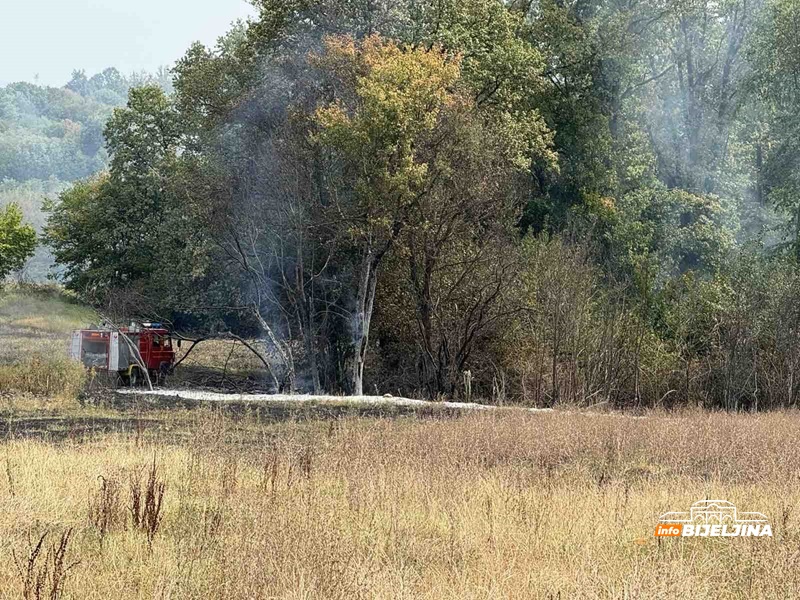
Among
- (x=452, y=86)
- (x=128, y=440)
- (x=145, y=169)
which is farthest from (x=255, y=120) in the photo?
→ (x=145, y=169)

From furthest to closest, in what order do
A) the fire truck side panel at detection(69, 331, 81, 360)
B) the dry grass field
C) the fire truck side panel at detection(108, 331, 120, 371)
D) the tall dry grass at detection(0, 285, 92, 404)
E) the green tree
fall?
the green tree < the fire truck side panel at detection(69, 331, 81, 360) < the fire truck side panel at detection(108, 331, 120, 371) < the tall dry grass at detection(0, 285, 92, 404) < the dry grass field

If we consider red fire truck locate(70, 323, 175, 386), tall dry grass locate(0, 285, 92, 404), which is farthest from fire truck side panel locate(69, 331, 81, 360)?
tall dry grass locate(0, 285, 92, 404)

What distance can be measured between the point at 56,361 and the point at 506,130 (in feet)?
48.4

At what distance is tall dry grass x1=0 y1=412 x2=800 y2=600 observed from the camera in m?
6.41

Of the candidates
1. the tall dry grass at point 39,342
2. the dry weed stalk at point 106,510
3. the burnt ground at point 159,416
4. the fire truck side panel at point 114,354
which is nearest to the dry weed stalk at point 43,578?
the dry weed stalk at point 106,510

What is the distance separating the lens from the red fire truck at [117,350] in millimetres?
26938

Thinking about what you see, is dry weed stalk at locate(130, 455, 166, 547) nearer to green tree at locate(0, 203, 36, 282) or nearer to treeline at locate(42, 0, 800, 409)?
treeline at locate(42, 0, 800, 409)

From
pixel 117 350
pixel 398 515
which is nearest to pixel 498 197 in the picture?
pixel 117 350

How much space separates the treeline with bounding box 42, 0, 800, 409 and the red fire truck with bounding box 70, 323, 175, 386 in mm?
2840

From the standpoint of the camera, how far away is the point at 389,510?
28.1ft

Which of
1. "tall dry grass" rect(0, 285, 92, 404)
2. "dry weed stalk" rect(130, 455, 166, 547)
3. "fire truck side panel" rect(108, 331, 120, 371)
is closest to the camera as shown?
"dry weed stalk" rect(130, 455, 166, 547)

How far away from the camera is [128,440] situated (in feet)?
42.3

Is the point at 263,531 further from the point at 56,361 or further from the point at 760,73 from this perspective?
the point at 760,73

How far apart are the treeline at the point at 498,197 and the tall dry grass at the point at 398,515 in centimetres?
1286
